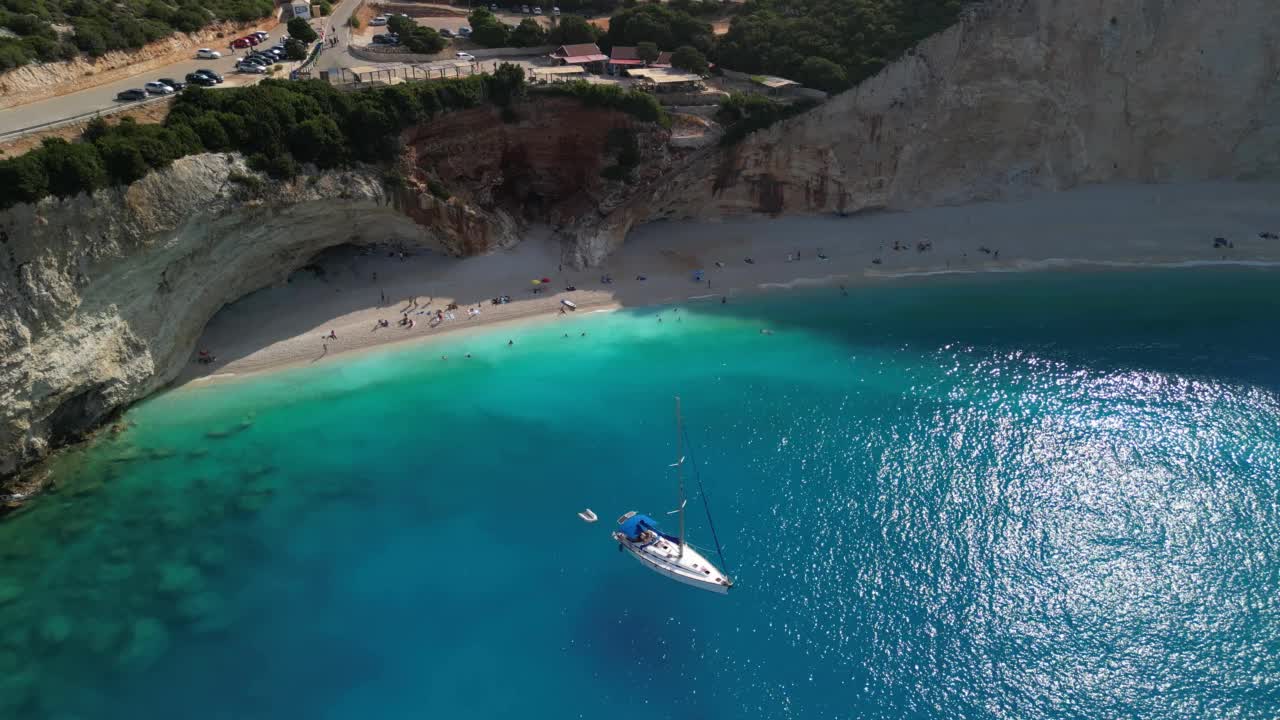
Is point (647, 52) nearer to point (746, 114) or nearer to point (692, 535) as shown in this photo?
point (746, 114)

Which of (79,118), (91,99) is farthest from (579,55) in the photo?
(79,118)

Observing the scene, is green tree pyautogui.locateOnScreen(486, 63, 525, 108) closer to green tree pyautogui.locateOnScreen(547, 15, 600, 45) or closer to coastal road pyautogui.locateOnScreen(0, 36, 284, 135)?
green tree pyautogui.locateOnScreen(547, 15, 600, 45)

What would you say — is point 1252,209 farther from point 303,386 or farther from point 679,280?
point 303,386

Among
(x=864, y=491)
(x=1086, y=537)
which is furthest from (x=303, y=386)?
(x=1086, y=537)

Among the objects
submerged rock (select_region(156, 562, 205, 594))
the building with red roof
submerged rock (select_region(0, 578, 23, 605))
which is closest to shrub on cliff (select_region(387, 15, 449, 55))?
the building with red roof

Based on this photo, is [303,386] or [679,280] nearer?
[303,386]
